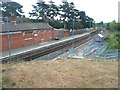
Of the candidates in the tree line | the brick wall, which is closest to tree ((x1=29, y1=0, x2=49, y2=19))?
the tree line

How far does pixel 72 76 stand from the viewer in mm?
5887

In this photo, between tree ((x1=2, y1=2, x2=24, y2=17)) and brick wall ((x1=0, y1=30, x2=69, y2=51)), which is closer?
brick wall ((x1=0, y1=30, x2=69, y2=51))

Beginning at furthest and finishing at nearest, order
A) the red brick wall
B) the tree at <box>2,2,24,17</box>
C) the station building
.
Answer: the tree at <box>2,2,24,17</box>
the red brick wall
the station building

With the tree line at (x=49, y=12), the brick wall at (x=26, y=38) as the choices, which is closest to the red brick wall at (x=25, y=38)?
the brick wall at (x=26, y=38)

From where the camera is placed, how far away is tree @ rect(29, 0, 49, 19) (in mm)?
37403

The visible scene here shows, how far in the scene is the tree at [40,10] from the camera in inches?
1473

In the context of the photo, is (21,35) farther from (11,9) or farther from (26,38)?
(11,9)

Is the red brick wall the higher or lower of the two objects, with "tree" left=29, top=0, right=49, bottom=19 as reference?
lower

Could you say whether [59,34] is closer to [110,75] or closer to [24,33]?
[24,33]

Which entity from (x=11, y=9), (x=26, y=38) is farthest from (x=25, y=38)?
(x=11, y=9)

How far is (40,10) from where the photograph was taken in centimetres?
3794

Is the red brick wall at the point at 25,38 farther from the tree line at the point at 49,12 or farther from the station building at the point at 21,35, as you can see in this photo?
the tree line at the point at 49,12

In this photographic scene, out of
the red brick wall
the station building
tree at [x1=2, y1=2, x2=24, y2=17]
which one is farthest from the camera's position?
tree at [x1=2, y1=2, x2=24, y2=17]

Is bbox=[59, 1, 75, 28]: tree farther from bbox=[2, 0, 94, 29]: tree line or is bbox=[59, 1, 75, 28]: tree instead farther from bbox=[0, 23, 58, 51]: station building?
bbox=[0, 23, 58, 51]: station building
